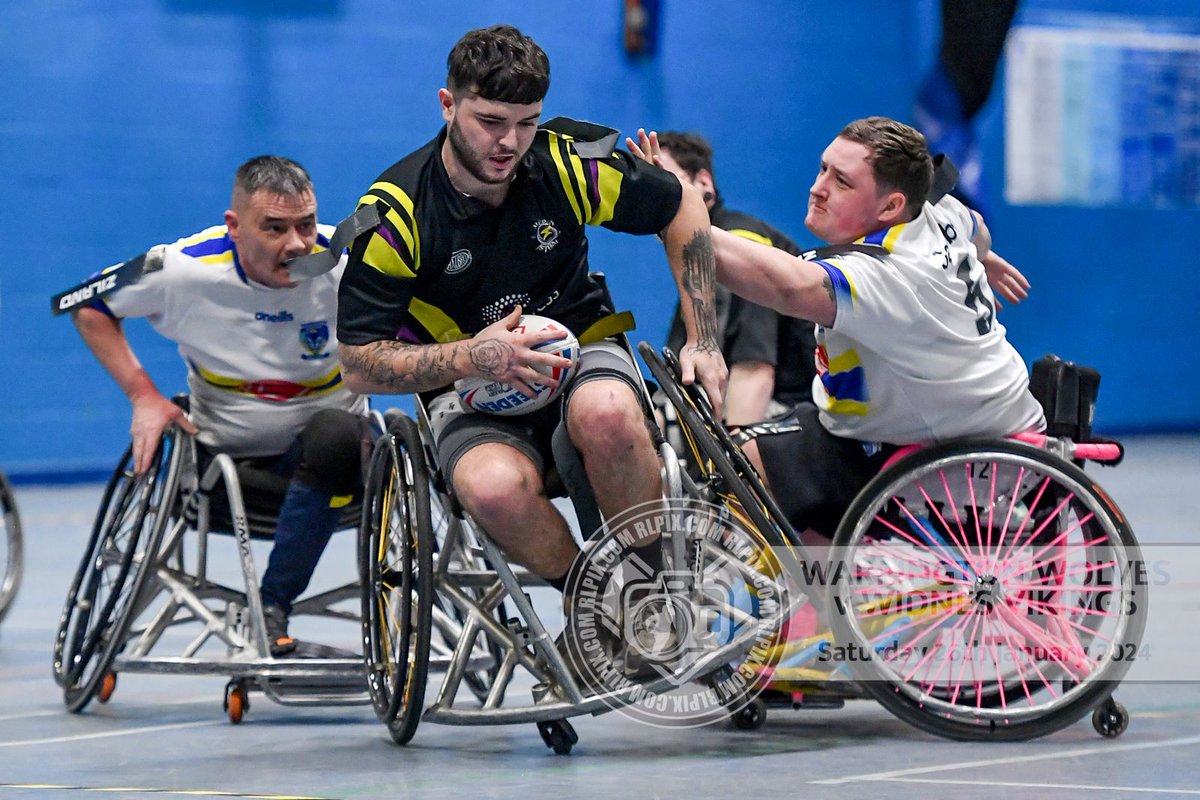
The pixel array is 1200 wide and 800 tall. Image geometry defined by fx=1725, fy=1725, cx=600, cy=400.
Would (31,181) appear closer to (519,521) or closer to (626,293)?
(626,293)

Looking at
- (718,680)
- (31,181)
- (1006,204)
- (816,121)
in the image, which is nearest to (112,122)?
(31,181)

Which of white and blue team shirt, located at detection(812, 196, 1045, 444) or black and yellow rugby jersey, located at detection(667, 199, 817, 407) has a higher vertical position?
white and blue team shirt, located at detection(812, 196, 1045, 444)

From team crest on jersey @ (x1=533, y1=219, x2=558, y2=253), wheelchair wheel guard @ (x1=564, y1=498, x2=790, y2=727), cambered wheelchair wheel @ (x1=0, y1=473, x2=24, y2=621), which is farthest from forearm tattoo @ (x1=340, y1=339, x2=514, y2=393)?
cambered wheelchair wheel @ (x1=0, y1=473, x2=24, y2=621)

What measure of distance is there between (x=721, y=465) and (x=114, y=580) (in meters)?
1.49

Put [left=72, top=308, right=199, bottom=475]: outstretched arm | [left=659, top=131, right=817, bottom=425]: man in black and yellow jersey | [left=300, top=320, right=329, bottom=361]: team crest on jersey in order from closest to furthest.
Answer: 1. [left=72, top=308, right=199, bottom=475]: outstretched arm
2. [left=300, top=320, right=329, bottom=361]: team crest on jersey
3. [left=659, top=131, right=817, bottom=425]: man in black and yellow jersey

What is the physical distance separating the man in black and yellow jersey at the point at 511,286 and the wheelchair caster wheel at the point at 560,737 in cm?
26

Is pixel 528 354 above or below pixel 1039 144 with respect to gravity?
above

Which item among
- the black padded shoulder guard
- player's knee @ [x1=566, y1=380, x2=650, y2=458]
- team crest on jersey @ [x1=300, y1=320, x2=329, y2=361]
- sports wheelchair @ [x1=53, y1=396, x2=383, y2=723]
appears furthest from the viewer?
team crest on jersey @ [x1=300, y1=320, x2=329, y2=361]

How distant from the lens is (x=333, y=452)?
3723 millimetres

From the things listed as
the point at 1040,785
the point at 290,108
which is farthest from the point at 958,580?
the point at 290,108

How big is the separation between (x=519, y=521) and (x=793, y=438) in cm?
64

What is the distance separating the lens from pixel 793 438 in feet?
11.1

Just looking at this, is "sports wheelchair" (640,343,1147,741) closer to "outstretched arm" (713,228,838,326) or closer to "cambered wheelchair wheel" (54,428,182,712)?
"outstretched arm" (713,228,838,326)

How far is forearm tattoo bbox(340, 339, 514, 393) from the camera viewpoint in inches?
118
